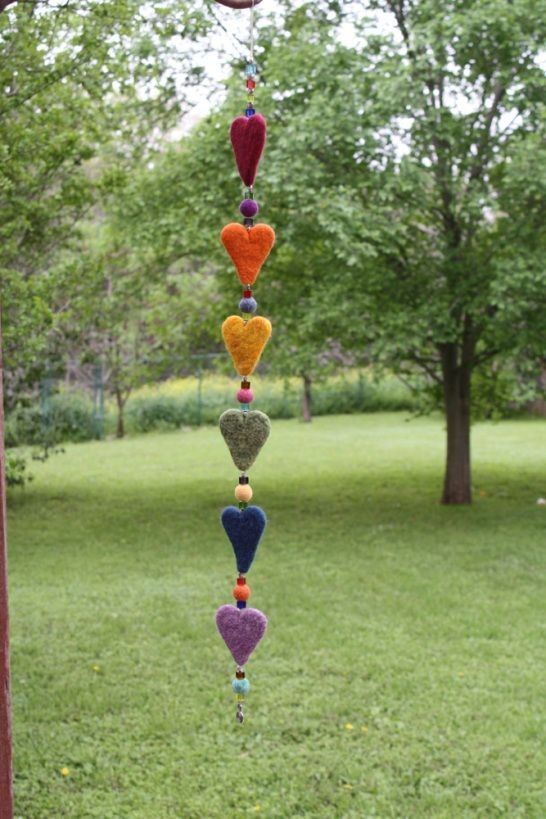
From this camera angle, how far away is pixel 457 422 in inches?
384

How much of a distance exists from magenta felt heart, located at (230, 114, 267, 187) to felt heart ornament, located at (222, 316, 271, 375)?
263mm

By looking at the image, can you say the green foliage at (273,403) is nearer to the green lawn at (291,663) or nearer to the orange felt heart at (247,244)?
the green lawn at (291,663)

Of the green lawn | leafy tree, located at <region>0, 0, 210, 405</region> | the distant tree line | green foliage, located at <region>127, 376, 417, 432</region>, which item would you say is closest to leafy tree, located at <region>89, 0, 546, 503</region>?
the distant tree line

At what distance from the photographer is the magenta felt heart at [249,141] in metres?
1.74

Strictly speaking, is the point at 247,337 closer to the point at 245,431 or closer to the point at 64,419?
the point at 245,431

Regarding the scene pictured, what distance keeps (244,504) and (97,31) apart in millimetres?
4029

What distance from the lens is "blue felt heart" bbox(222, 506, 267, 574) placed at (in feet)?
5.85

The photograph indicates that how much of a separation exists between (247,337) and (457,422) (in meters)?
8.25

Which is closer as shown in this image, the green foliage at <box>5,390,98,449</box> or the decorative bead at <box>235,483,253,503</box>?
the decorative bead at <box>235,483,253,503</box>

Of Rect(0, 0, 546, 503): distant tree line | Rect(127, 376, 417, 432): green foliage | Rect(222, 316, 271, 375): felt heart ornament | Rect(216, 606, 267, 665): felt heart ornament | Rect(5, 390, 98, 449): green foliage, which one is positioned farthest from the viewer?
Rect(127, 376, 417, 432): green foliage

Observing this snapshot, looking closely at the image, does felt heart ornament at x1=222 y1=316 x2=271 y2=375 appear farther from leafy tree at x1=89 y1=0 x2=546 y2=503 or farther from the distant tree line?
leafy tree at x1=89 y1=0 x2=546 y2=503

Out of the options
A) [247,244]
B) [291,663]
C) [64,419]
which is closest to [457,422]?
[291,663]

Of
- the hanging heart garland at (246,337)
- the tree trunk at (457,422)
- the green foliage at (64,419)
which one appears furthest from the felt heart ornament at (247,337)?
the green foliage at (64,419)

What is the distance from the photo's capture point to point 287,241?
789 centimetres
